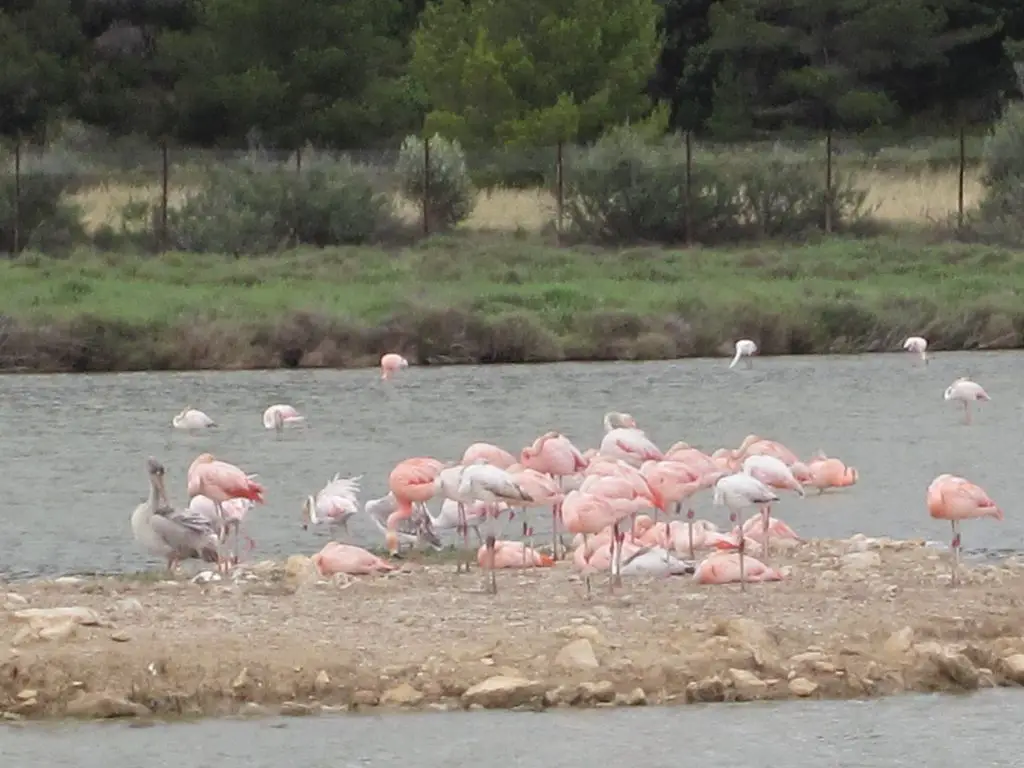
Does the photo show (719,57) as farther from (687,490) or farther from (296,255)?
(687,490)

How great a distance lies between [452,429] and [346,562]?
7.49 m

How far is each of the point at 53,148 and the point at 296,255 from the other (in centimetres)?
960

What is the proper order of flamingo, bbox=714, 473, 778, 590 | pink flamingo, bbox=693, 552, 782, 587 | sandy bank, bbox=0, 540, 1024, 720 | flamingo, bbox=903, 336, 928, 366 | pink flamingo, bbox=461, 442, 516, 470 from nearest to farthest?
sandy bank, bbox=0, 540, 1024, 720 < pink flamingo, bbox=693, 552, 782, 587 < flamingo, bbox=714, 473, 778, 590 < pink flamingo, bbox=461, 442, 516, 470 < flamingo, bbox=903, 336, 928, 366

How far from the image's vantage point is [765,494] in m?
11.9

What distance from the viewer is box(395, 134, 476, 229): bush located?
113 feet

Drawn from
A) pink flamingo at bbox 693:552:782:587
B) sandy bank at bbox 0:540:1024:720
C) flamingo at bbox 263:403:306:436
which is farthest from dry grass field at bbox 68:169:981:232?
sandy bank at bbox 0:540:1024:720

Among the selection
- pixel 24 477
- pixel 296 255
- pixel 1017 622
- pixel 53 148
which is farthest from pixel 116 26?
pixel 1017 622

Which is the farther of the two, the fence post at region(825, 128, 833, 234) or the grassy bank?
the fence post at region(825, 128, 833, 234)

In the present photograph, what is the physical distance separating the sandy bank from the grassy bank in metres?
13.4

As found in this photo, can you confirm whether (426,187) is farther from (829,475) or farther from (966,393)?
(829,475)

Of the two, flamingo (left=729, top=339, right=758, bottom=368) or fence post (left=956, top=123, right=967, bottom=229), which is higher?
fence post (left=956, top=123, right=967, bottom=229)

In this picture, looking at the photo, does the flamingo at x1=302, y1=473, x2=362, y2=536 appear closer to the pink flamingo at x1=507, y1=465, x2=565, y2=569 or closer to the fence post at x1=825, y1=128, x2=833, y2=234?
the pink flamingo at x1=507, y1=465, x2=565, y2=569

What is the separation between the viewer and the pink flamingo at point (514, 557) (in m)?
12.3

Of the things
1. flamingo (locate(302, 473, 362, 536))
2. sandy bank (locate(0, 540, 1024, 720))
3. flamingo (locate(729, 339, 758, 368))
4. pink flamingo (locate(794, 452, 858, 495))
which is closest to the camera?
sandy bank (locate(0, 540, 1024, 720))
